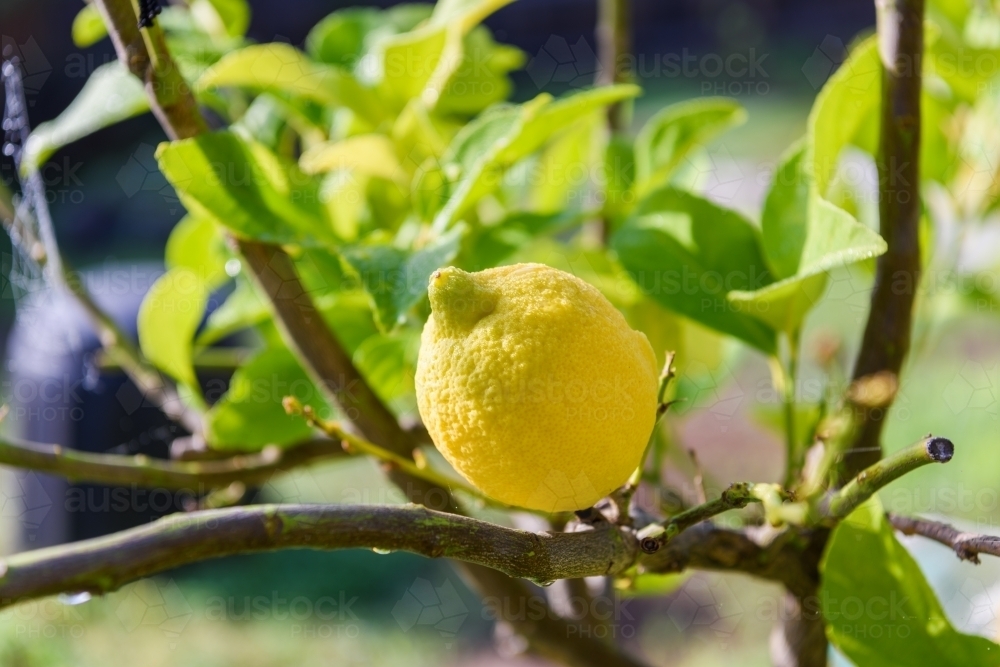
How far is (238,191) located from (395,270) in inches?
3.1

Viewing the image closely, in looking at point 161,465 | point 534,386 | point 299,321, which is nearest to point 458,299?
point 534,386

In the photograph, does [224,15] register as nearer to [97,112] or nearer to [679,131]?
[97,112]

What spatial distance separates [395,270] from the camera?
0.32m

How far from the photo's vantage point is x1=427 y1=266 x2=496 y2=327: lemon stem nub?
0.83ft

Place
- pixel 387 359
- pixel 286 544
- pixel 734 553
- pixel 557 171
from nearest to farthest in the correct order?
1. pixel 286 544
2. pixel 734 553
3. pixel 387 359
4. pixel 557 171

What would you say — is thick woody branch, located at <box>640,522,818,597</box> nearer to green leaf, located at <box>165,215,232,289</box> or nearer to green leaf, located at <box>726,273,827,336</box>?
green leaf, located at <box>726,273,827,336</box>

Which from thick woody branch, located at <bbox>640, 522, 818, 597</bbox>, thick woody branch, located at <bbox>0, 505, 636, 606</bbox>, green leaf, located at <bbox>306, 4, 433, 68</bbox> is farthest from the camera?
green leaf, located at <bbox>306, 4, 433, 68</bbox>

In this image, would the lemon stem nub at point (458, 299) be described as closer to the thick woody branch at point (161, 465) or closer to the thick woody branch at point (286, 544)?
the thick woody branch at point (286, 544)

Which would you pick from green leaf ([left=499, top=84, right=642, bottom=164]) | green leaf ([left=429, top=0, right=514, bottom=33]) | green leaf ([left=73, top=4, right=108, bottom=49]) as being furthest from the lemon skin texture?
green leaf ([left=73, top=4, right=108, bottom=49])

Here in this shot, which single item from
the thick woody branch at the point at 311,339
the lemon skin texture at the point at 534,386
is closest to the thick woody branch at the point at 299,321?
the thick woody branch at the point at 311,339

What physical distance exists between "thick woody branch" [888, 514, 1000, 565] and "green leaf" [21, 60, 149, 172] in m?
0.34

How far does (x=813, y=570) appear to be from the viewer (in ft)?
1.25

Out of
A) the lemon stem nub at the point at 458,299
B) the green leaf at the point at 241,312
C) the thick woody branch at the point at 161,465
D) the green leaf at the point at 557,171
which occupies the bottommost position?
A: the thick woody branch at the point at 161,465

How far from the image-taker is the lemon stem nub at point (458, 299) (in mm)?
253
